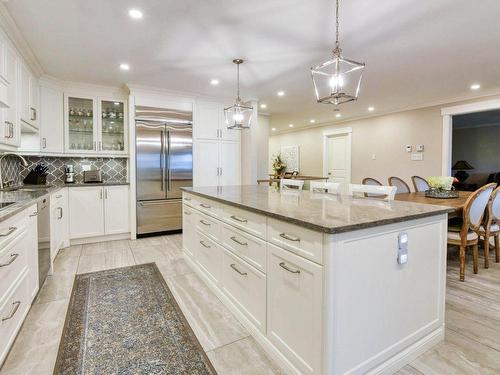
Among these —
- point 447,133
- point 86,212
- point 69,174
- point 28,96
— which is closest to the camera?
point 28,96

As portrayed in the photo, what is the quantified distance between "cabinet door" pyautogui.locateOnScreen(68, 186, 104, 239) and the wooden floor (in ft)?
13.5

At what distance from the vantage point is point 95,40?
2.85m

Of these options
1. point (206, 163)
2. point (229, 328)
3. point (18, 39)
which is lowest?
point (229, 328)

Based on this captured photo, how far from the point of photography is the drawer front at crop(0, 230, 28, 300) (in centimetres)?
159

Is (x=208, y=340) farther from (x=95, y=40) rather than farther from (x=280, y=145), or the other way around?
(x=280, y=145)

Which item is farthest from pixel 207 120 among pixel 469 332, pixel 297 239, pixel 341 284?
pixel 469 332

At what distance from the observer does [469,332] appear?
1911 millimetres

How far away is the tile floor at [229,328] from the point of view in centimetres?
160

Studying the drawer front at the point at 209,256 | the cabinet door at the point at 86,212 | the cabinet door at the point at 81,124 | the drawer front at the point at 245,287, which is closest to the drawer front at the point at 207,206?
the drawer front at the point at 209,256

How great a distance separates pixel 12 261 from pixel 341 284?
192cm

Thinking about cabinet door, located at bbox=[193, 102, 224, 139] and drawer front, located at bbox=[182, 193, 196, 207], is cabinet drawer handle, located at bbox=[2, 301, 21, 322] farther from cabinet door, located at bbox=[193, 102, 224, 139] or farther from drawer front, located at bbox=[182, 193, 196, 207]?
cabinet door, located at bbox=[193, 102, 224, 139]

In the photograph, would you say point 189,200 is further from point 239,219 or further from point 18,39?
point 18,39

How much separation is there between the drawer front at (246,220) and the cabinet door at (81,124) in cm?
314

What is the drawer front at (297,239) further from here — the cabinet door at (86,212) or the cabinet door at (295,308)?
the cabinet door at (86,212)
